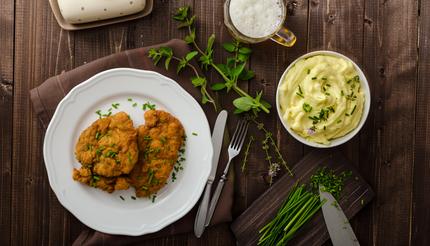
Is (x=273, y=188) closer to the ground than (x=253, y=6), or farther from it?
closer to the ground

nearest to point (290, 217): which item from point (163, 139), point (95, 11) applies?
point (163, 139)

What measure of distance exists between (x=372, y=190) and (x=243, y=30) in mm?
1154

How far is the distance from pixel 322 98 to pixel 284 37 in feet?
1.33

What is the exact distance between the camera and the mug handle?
7.67ft

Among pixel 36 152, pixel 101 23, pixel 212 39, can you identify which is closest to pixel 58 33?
pixel 101 23

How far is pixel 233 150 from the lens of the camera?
2.38 m

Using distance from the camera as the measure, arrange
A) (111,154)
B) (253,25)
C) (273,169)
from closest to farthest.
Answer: (111,154) < (253,25) < (273,169)

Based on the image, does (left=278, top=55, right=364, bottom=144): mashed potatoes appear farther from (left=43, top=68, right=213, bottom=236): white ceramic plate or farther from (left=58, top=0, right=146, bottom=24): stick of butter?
(left=58, top=0, right=146, bottom=24): stick of butter

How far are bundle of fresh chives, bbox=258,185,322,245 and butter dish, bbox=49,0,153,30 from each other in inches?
50.4

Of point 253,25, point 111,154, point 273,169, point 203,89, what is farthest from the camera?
point 273,169

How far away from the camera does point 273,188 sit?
95.7 inches

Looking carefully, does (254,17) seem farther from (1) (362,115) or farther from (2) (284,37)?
(1) (362,115)

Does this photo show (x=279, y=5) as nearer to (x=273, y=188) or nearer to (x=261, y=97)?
(x=261, y=97)

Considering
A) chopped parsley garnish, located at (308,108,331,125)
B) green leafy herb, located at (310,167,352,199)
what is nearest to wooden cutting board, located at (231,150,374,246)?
green leafy herb, located at (310,167,352,199)
